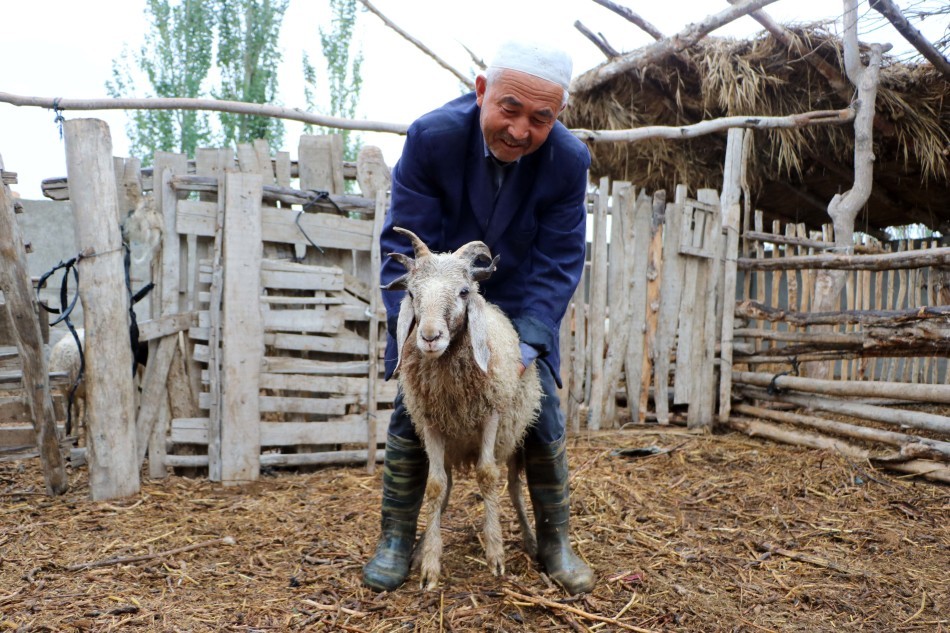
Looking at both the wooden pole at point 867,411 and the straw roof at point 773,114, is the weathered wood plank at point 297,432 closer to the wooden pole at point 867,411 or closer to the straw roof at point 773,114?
the wooden pole at point 867,411

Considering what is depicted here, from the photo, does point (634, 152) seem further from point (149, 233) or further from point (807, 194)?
point (149, 233)

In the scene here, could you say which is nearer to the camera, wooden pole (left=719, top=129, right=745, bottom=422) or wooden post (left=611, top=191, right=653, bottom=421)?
wooden post (left=611, top=191, right=653, bottom=421)

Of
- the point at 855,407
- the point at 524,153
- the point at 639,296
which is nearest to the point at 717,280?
the point at 639,296

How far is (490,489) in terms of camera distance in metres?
2.77

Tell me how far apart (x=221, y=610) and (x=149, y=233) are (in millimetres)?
3128

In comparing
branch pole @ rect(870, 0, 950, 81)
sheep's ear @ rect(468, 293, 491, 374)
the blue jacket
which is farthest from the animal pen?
the blue jacket

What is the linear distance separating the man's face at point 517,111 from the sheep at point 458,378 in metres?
0.44

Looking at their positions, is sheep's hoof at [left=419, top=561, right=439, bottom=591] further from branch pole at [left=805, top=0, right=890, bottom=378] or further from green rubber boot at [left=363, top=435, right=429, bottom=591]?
branch pole at [left=805, top=0, right=890, bottom=378]

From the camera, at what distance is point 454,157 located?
9.20ft

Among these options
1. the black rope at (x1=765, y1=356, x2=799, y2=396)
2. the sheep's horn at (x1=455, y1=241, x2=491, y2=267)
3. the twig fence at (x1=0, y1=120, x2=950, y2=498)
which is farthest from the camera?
the black rope at (x1=765, y1=356, x2=799, y2=396)

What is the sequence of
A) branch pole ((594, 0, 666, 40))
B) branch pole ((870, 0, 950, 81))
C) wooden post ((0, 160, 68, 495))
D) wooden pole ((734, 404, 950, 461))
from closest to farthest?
wooden post ((0, 160, 68, 495)), wooden pole ((734, 404, 950, 461)), branch pole ((870, 0, 950, 81)), branch pole ((594, 0, 666, 40))

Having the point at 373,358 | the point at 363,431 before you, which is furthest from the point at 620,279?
the point at 363,431

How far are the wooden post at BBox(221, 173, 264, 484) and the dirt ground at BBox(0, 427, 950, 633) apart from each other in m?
0.25

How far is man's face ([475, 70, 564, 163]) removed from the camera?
2504mm
